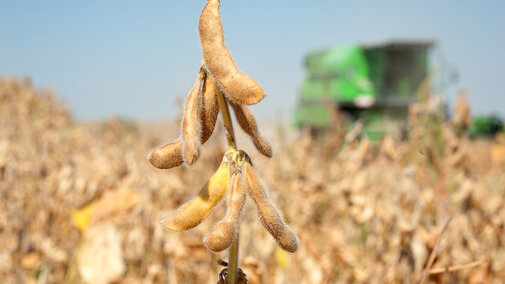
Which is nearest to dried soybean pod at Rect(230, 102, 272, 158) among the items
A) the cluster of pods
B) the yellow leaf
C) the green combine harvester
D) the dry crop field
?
the cluster of pods

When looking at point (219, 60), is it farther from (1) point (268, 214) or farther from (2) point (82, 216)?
(2) point (82, 216)

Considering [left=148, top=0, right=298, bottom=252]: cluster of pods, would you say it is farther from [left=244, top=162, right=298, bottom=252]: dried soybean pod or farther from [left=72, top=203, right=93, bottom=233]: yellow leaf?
[left=72, top=203, right=93, bottom=233]: yellow leaf

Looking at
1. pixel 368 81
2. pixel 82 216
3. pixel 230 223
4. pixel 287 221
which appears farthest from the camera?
pixel 368 81

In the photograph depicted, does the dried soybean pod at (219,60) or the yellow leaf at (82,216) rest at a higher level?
the dried soybean pod at (219,60)

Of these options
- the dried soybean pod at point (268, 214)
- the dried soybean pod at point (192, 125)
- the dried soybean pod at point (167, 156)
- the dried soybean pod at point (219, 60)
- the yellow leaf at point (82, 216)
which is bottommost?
the yellow leaf at point (82, 216)

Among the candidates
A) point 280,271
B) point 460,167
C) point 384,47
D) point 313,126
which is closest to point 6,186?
point 280,271

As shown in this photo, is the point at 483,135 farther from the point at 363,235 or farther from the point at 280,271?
the point at 280,271

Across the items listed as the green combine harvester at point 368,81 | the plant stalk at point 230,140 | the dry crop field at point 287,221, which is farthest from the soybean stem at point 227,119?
the green combine harvester at point 368,81

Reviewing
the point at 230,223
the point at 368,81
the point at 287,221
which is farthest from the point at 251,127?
the point at 368,81

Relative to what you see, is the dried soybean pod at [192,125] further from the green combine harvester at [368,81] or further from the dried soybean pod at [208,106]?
the green combine harvester at [368,81]
